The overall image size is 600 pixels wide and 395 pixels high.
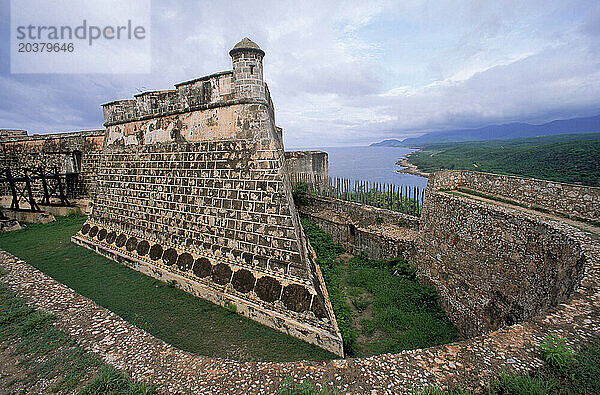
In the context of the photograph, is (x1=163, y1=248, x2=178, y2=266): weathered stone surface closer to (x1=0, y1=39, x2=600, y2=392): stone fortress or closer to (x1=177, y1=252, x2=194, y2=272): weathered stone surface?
(x1=0, y1=39, x2=600, y2=392): stone fortress

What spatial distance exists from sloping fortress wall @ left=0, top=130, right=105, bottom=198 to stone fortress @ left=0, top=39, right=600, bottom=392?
7.32 m

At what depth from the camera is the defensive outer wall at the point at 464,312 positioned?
A: 11.4 feet

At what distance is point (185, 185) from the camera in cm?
812

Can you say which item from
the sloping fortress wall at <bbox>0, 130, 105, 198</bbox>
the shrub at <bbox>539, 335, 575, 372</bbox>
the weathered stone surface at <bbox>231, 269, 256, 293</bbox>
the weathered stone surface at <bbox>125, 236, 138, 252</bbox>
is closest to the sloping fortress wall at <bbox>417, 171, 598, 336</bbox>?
the shrub at <bbox>539, 335, 575, 372</bbox>

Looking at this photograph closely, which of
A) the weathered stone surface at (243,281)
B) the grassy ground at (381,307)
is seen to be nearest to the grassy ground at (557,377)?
the grassy ground at (381,307)

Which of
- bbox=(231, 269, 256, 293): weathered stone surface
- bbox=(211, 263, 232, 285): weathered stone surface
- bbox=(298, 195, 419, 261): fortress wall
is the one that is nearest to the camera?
bbox=(231, 269, 256, 293): weathered stone surface

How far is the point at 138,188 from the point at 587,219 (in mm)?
12824

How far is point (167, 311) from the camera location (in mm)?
6980

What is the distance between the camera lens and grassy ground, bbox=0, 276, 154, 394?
3721 millimetres

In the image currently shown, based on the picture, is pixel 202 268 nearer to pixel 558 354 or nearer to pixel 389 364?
pixel 389 364

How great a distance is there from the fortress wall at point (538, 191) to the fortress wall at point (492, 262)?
1733mm

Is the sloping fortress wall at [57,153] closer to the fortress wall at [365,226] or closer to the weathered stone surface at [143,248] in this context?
the weathered stone surface at [143,248]

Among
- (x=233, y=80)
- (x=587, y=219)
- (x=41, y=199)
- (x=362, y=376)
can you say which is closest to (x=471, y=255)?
(x=587, y=219)

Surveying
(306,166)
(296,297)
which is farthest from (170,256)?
(306,166)
